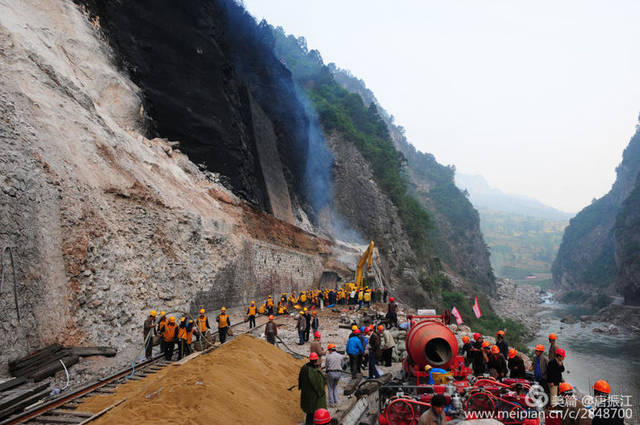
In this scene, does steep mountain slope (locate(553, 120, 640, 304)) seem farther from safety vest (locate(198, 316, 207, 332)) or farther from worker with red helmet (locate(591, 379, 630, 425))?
safety vest (locate(198, 316, 207, 332))

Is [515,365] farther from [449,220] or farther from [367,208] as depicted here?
[449,220]

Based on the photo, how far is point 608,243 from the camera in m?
85.5

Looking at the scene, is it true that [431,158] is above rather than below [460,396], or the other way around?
above

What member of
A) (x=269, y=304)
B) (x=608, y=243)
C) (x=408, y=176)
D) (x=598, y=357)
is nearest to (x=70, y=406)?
(x=269, y=304)

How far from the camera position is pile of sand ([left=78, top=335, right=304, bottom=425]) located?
554cm

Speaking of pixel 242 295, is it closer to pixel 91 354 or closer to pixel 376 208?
pixel 91 354

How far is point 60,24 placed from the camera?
21.0 meters

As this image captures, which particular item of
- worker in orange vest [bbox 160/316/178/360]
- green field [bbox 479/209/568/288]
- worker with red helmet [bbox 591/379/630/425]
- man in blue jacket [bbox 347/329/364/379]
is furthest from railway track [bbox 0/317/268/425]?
green field [bbox 479/209/568/288]

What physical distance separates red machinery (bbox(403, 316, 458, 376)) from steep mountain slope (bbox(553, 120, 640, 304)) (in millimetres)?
62300

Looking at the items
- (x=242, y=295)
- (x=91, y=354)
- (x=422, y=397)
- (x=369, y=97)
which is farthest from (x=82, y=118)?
(x=369, y=97)

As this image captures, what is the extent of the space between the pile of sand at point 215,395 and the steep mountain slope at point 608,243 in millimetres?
64930

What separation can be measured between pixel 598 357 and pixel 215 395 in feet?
124

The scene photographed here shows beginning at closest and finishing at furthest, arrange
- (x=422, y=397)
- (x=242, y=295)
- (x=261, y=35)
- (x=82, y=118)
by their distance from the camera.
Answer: (x=422, y=397)
(x=82, y=118)
(x=242, y=295)
(x=261, y=35)

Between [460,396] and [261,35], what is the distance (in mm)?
50440
